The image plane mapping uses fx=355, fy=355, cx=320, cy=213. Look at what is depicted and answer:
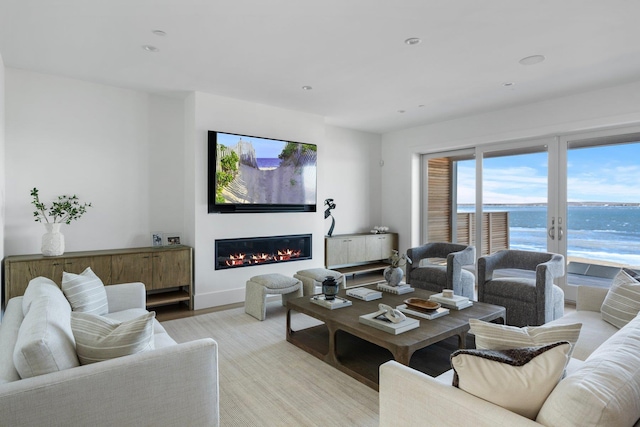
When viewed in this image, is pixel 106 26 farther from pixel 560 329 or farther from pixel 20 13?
pixel 560 329

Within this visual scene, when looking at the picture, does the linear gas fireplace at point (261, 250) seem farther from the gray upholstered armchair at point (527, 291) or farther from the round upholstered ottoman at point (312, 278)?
the gray upholstered armchair at point (527, 291)

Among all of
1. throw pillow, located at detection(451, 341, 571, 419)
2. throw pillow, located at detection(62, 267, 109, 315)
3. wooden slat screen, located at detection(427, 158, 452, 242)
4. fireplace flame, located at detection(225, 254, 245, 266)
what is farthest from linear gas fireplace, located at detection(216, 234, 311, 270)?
throw pillow, located at detection(451, 341, 571, 419)

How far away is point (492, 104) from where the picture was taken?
4.92m

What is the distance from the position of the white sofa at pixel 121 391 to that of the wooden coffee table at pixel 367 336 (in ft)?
3.84

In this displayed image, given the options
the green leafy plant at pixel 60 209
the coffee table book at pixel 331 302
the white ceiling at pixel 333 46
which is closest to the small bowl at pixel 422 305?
the coffee table book at pixel 331 302

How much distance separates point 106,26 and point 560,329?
11.8ft

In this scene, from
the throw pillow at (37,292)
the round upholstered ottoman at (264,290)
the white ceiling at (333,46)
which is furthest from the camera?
the round upholstered ottoman at (264,290)

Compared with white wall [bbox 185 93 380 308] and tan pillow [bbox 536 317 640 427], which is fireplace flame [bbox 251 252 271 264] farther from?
tan pillow [bbox 536 317 640 427]

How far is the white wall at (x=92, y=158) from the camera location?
12.5 feet

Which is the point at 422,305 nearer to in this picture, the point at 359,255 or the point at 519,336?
the point at 519,336

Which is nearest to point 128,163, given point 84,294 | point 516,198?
point 84,294

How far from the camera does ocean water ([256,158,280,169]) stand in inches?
193

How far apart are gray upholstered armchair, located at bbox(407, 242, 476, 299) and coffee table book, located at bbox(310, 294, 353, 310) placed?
1.72m

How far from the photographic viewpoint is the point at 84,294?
256cm
